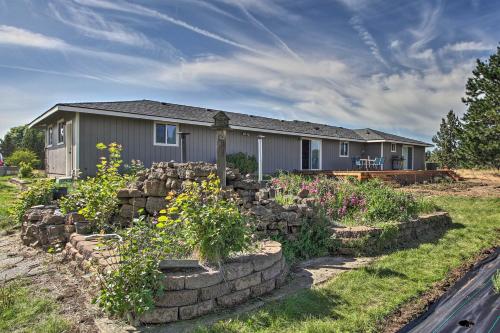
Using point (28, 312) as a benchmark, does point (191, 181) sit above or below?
above

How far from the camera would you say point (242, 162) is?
13141mm

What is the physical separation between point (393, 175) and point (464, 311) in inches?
498

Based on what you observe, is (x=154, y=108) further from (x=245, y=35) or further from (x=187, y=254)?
(x=187, y=254)

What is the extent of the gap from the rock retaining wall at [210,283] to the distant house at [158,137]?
4.46 metres

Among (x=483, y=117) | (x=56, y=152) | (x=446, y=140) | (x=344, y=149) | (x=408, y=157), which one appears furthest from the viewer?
(x=446, y=140)

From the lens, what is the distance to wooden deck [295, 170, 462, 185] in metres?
13.8

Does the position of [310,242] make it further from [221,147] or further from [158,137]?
[158,137]

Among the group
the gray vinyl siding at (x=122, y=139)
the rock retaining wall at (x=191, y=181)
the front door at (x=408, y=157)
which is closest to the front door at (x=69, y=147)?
the gray vinyl siding at (x=122, y=139)

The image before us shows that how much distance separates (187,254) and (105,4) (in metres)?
6.06

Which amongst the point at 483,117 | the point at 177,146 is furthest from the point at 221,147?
the point at 483,117

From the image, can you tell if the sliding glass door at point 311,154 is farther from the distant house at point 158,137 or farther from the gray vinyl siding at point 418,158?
the gray vinyl siding at point 418,158

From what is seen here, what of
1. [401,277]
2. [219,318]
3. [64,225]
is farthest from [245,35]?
[219,318]

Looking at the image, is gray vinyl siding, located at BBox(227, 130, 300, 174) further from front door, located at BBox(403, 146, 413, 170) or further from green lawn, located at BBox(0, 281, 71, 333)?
green lawn, located at BBox(0, 281, 71, 333)

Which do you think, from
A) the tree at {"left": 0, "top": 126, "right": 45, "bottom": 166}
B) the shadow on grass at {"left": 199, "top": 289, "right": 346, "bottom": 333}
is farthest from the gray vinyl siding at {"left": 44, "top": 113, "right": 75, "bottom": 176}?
the tree at {"left": 0, "top": 126, "right": 45, "bottom": 166}
